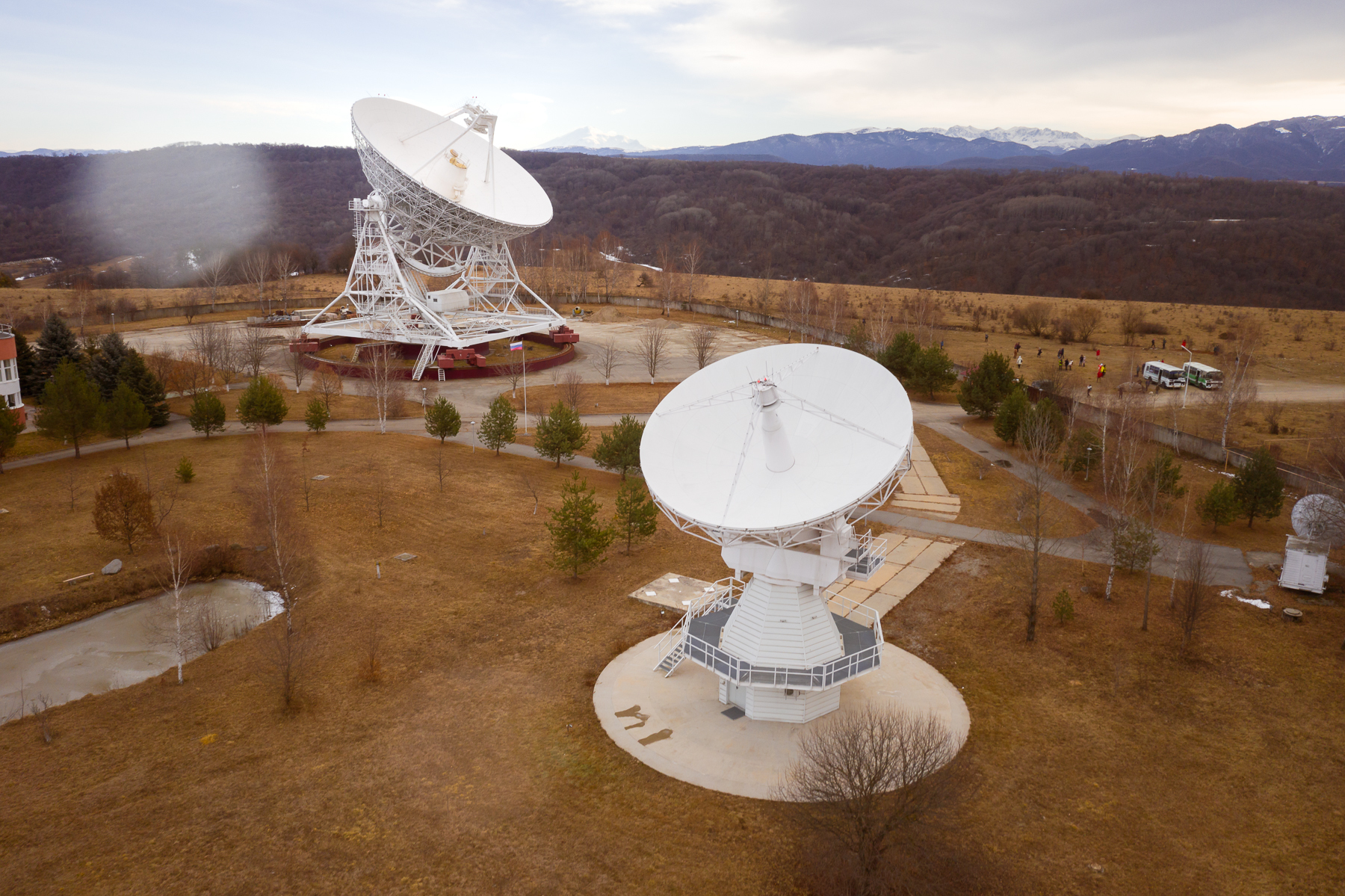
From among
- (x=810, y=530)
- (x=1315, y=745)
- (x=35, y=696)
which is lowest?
(x=35, y=696)

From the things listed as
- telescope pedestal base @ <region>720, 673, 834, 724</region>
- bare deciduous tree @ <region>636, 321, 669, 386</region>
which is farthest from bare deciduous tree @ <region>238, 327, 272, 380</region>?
telescope pedestal base @ <region>720, 673, 834, 724</region>

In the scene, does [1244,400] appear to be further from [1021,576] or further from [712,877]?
[712,877]

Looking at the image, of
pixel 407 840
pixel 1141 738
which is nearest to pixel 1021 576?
pixel 1141 738

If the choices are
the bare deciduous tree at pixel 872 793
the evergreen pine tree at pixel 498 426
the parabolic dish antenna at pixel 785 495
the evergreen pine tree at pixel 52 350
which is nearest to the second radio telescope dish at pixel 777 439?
the parabolic dish antenna at pixel 785 495

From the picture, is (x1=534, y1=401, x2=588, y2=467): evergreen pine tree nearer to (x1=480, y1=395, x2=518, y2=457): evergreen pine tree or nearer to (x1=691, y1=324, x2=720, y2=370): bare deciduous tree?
(x1=480, y1=395, x2=518, y2=457): evergreen pine tree

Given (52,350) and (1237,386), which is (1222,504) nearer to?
(1237,386)
